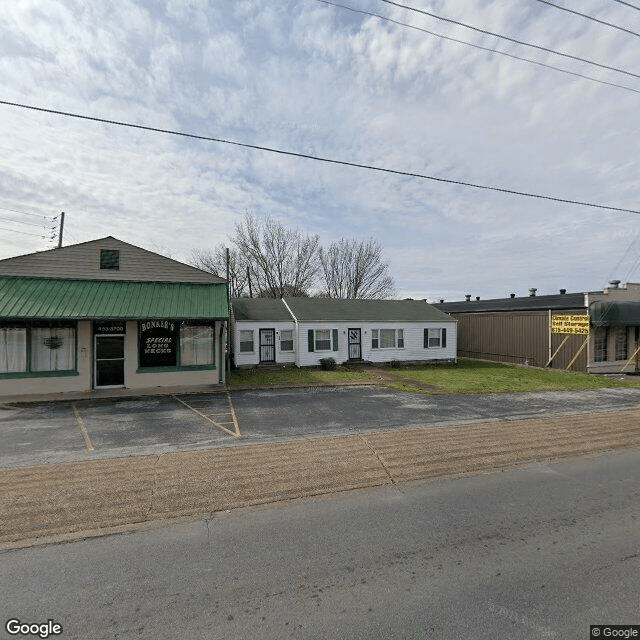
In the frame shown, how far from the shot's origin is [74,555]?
4707mm

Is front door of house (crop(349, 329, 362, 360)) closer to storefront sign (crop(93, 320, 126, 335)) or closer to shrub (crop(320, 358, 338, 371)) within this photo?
shrub (crop(320, 358, 338, 371))

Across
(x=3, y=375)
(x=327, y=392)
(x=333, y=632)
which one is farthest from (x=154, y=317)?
(x=333, y=632)

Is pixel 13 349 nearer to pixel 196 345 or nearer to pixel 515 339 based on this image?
pixel 196 345

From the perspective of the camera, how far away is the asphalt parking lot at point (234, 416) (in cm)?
913

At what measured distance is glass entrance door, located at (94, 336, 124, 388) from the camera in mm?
15852

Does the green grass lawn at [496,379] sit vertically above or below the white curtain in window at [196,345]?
below

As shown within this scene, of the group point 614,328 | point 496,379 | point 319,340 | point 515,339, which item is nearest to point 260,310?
point 319,340

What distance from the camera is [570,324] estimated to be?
75.7 ft

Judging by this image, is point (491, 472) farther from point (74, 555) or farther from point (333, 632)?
point (74, 555)

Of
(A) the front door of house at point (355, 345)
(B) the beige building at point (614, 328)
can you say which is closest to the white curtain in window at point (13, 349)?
(A) the front door of house at point (355, 345)

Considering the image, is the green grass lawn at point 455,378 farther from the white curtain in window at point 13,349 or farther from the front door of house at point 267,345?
the white curtain in window at point 13,349

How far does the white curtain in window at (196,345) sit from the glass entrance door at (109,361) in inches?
93.6

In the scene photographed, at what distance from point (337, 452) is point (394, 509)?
2.64 metres

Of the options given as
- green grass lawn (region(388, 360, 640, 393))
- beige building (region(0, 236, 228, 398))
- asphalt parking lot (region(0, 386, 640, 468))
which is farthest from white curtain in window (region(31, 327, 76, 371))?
green grass lawn (region(388, 360, 640, 393))
